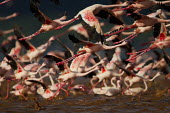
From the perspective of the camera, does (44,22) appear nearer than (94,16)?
No

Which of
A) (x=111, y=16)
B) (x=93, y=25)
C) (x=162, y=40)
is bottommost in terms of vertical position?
(x=162, y=40)

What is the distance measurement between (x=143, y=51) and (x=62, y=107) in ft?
9.74

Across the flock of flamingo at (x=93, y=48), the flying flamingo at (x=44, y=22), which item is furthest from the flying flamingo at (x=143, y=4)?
the flying flamingo at (x=44, y=22)

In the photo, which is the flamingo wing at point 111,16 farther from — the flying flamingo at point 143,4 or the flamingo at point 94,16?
the flying flamingo at point 143,4

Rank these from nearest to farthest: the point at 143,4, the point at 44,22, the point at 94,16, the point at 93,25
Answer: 1. the point at 93,25
2. the point at 94,16
3. the point at 143,4
4. the point at 44,22

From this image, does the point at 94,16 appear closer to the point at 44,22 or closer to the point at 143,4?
the point at 143,4

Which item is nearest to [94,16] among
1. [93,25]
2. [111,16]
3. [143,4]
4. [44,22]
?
[93,25]

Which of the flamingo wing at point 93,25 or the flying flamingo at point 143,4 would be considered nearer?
the flamingo wing at point 93,25

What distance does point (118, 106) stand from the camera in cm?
1107

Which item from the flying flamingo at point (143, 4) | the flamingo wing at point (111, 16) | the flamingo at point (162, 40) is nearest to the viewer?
the flying flamingo at point (143, 4)

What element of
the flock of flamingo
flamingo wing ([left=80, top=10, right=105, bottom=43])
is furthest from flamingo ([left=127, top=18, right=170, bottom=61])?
flamingo wing ([left=80, top=10, right=105, bottom=43])

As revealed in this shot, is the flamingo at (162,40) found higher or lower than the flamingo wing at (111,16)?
lower

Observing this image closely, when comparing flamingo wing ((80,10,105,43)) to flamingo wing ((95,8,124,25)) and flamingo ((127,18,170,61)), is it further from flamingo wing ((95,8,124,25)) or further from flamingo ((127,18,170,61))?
flamingo ((127,18,170,61))

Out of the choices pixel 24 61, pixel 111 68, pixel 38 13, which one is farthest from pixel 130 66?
pixel 38 13
